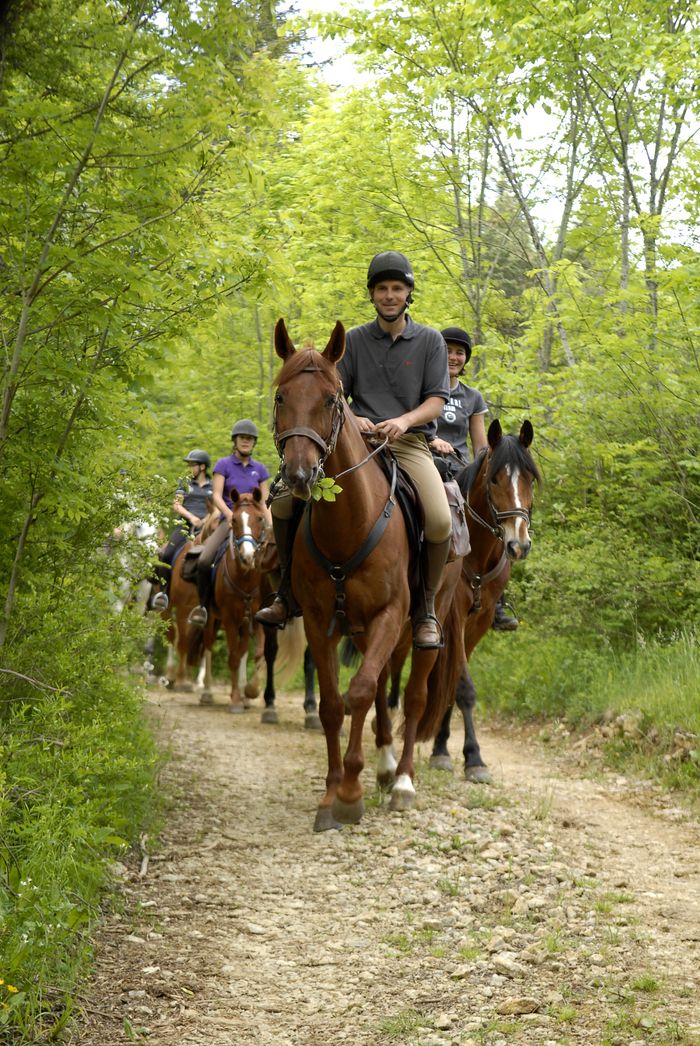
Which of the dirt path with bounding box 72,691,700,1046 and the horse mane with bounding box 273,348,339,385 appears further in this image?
the horse mane with bounding box 273,348,339,385

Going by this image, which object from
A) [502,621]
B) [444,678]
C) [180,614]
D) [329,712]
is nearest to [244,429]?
[180,614]

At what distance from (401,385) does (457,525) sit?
4.44 ft

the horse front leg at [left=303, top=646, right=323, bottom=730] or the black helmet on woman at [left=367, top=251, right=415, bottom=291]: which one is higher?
the black helmet on woman at [left=367, top=251, right=415, bottom=291]

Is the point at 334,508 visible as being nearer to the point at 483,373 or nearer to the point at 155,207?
the point at 155,207

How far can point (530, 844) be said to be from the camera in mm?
6449

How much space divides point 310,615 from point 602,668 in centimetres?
556

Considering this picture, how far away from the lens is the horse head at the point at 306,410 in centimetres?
604

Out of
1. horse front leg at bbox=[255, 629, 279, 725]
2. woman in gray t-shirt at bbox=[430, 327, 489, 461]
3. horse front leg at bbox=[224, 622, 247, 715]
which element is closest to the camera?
woman in gray t-shirt at bbox=[430, 327, 489, 461]

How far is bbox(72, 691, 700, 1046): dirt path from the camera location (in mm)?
4012

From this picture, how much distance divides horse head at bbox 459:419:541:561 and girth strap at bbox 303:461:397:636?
6.37ft

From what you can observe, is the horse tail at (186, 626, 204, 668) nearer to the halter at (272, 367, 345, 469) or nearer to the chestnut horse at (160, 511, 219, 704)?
the chestnut horse at (160, 511, 219, 704)

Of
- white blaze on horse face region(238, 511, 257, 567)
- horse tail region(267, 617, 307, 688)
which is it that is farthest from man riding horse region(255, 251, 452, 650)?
white blaze on horse face region(238, 511, 257, 567)

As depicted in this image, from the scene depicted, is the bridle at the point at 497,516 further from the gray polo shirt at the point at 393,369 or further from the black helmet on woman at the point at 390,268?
the black helmet on woman at the point at 390,268

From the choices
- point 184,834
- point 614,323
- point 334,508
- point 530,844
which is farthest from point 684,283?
point 184,834
